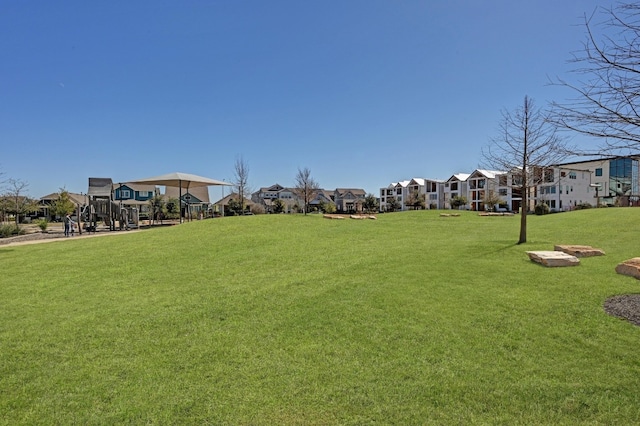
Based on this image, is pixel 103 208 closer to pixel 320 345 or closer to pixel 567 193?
pixel 320 345

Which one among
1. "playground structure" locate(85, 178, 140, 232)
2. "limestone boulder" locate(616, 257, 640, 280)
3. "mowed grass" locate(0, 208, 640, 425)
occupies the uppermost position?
"playground structure" locate(85, 178, 140, 232)

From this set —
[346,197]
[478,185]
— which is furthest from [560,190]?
[346,197]

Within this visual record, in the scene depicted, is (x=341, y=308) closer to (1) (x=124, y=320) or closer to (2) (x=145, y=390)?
(2) (x=145, y=390)

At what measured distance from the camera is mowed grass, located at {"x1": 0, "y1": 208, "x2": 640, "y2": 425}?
119 inches

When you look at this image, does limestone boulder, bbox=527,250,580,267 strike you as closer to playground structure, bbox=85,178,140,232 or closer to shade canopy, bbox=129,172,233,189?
shade canopy, bbox=129,172,233,189

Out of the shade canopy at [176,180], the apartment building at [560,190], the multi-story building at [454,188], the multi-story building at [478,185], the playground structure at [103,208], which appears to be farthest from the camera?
the multi-story building at [454,188]

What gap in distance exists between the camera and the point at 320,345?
4.14 metres

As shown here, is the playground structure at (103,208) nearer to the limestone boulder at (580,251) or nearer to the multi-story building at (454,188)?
the limestone boulder at (580,251)

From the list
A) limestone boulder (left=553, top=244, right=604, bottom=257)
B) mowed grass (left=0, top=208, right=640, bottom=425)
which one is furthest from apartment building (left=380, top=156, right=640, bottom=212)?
mowed grass (left=0, top=208, right=640, bottom=425)

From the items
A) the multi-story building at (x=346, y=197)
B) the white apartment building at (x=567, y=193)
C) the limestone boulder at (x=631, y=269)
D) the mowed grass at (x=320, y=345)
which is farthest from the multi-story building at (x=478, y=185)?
the limestone boulder at (x=631, y=269)

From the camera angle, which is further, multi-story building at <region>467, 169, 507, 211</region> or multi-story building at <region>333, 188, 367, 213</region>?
multi-story building at <region>333, 188, 367, 213</region>

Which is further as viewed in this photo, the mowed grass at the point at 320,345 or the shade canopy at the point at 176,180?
the shade canopy at the point at 176,180

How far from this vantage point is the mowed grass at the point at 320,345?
3.03m

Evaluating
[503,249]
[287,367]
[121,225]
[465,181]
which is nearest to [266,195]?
[465,181]
